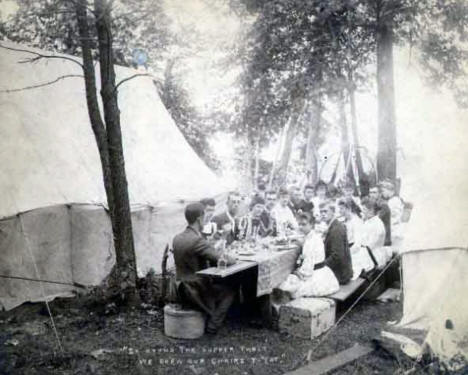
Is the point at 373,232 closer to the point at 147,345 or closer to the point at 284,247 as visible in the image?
the point at 284,247

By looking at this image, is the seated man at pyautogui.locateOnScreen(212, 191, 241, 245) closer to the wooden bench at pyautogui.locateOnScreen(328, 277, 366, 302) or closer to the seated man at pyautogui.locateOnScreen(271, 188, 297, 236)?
the seated man at pyautogui.locateOnScreen(271, 188, 297, 236)

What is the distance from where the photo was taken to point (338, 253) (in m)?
5.20

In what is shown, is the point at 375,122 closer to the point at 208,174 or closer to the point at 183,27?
the point at 183,27

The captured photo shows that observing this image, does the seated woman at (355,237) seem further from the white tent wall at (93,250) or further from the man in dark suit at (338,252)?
the white tent wall at (93,250)

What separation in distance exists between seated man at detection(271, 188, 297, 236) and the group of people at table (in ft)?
0.04

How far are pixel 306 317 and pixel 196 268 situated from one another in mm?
1050

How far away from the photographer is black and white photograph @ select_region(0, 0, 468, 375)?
397 cm

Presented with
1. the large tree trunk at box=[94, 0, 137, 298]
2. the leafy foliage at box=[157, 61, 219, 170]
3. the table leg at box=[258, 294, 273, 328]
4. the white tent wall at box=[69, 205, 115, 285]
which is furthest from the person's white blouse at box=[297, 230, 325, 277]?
the white tent wall at box=[69, 205, 115, 285]

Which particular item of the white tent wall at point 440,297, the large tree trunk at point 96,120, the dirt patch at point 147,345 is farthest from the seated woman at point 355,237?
the large tree trunk at point 96,120

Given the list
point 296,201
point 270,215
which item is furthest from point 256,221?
point 296,201

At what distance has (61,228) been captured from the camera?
5453 millimetres

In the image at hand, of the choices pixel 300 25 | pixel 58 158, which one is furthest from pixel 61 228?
pixel 300 25

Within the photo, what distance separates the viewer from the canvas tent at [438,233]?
377 centimetres

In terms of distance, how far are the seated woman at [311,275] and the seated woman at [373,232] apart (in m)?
0.88
